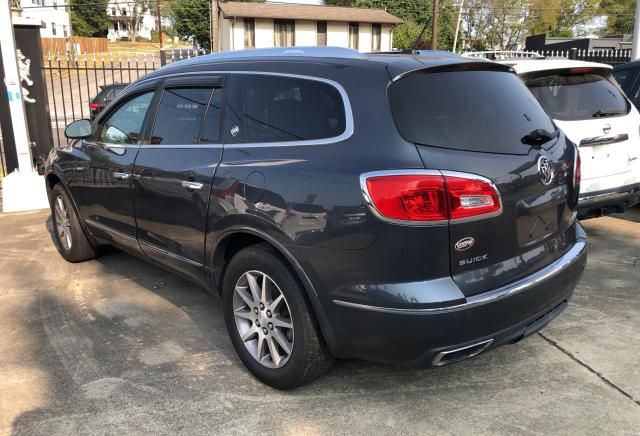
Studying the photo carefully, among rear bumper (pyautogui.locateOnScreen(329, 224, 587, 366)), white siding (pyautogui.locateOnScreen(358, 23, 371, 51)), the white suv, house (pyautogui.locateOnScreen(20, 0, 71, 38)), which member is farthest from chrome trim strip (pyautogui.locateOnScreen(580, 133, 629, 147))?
house (pyautogui.locateOnScreen(20, 0, 71, 38))

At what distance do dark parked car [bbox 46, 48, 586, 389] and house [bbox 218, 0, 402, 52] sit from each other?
3966cm

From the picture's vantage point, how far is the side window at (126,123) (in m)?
4.15

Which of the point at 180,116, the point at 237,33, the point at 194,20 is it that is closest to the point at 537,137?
the point at 180,116

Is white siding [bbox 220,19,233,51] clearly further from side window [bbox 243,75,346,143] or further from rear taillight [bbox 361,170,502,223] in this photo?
rear taillight [bbox 361,170,502,223]

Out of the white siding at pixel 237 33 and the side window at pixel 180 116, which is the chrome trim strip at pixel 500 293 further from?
the white siding at pixel 237 33

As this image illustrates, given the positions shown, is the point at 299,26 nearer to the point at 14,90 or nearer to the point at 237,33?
the point at 237,33

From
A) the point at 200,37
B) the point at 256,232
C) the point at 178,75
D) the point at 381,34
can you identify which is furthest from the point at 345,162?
the point at 200,37

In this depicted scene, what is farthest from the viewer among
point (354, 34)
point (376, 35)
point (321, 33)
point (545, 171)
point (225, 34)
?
point (376, 35)

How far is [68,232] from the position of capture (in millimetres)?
5258

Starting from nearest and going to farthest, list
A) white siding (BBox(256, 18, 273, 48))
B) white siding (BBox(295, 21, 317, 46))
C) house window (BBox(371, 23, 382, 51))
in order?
white siding (BBox(256, 18, 273, 48))
white siding (BBox(295, 21, 317, 46))
house window (BBox(371, 23, 382, 51))

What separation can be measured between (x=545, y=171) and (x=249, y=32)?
42.5 metres

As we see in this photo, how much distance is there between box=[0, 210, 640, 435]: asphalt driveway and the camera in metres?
2.82

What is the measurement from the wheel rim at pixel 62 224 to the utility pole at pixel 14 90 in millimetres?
2608

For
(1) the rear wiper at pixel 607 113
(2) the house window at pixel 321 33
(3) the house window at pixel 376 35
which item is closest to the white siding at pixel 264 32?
(2) the house window at pixel 321 33
